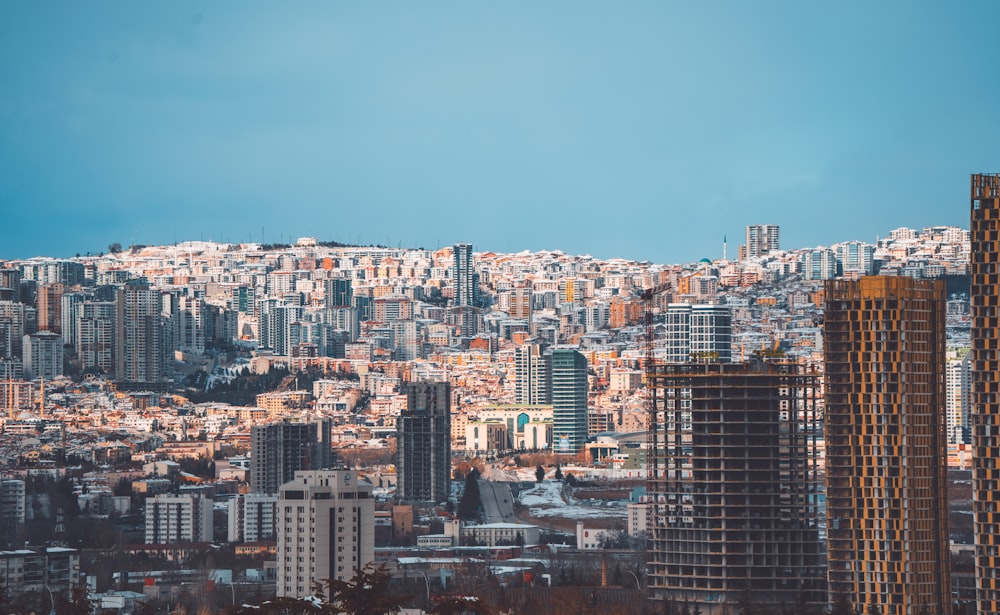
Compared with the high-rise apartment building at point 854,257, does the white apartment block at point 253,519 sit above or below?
below

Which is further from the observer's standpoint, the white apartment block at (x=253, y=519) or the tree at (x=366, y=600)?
the white apartment block at (x=253, y=519)

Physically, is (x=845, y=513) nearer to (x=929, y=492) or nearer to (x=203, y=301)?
(x=929, y=492)

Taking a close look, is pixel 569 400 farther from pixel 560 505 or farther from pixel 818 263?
pixel 560 505

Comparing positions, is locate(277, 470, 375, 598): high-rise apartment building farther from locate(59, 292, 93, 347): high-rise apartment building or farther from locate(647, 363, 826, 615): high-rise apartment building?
locate(59, 292, 93, 347): high-rise apartment building

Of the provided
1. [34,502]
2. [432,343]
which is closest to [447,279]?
[432,343]

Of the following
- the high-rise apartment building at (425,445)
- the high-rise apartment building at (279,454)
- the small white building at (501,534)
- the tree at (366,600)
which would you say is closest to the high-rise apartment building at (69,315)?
the high-rise apartment building at (425,445)

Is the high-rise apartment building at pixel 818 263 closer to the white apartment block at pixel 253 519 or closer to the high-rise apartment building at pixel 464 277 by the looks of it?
the high-rise apartment building at pixel 464 277
